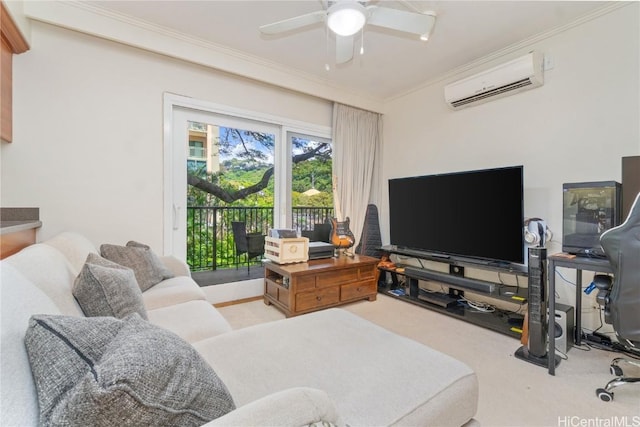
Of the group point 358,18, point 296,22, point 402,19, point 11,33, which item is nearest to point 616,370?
point 402,19

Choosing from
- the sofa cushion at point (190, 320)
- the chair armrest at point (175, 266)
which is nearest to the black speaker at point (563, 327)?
the sofa cushion at point (190, 320)

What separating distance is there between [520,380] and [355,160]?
2886 millimetres

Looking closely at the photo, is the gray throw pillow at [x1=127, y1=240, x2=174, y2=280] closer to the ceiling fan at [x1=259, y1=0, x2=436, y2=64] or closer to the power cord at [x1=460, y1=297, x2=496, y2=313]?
the ceiling fan at [x1=259, y1=0, x2=436, y2=64]

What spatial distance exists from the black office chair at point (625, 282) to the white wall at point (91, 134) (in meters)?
3.36

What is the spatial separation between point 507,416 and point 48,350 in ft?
6.28

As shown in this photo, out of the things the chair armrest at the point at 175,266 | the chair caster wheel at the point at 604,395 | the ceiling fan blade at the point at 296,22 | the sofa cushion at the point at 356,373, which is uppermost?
the ceiling fan blade at the point at 296,22


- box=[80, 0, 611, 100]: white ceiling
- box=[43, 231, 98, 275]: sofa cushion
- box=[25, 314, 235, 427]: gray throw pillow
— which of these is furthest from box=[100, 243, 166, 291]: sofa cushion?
box=[80, 0, 611, 100]: white ceiling

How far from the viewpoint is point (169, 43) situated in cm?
267

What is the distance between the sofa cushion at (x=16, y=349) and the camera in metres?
0.49

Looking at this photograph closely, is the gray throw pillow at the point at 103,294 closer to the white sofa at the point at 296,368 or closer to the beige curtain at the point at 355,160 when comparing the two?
the white sofa at the point at 296,368

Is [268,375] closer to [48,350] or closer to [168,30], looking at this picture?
[48,350]

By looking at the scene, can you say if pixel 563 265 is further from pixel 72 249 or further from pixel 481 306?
pixel 72 249

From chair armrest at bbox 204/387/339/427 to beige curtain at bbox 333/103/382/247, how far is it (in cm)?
294

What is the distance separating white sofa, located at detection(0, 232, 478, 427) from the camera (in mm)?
612
